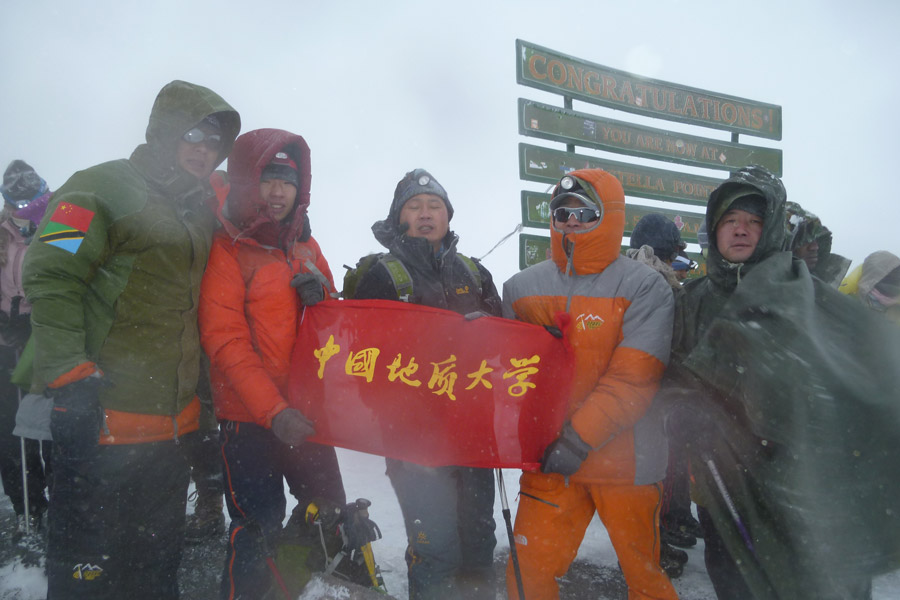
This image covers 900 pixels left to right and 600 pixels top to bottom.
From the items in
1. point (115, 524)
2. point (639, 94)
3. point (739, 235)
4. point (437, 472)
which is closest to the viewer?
point (115, 524)

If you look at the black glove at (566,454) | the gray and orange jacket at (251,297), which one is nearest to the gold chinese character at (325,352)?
the gray and orange jacket at (251,297)

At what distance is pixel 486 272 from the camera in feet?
9.39

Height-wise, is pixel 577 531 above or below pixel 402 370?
below

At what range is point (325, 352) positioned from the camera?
2.39 metres

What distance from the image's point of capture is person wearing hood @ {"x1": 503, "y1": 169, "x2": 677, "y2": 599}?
2.17 metres

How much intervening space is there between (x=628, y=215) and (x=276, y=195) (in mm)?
5489

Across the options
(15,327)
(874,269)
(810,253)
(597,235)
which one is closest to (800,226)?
(810,253)

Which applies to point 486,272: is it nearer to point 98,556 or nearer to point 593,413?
point 593,413

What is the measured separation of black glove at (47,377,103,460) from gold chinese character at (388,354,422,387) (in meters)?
1.23

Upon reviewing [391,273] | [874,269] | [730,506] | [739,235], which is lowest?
[730,506]

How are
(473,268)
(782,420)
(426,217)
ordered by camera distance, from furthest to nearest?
(473,268)
(426,217)
(782,420)

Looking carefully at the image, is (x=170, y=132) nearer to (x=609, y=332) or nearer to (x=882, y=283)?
(x=609, y=332)

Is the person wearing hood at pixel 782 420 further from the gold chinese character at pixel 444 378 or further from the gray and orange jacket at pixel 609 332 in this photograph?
the gold chinese character at pixel 444 378

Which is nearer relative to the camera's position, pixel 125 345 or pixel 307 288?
pixel 125 345
